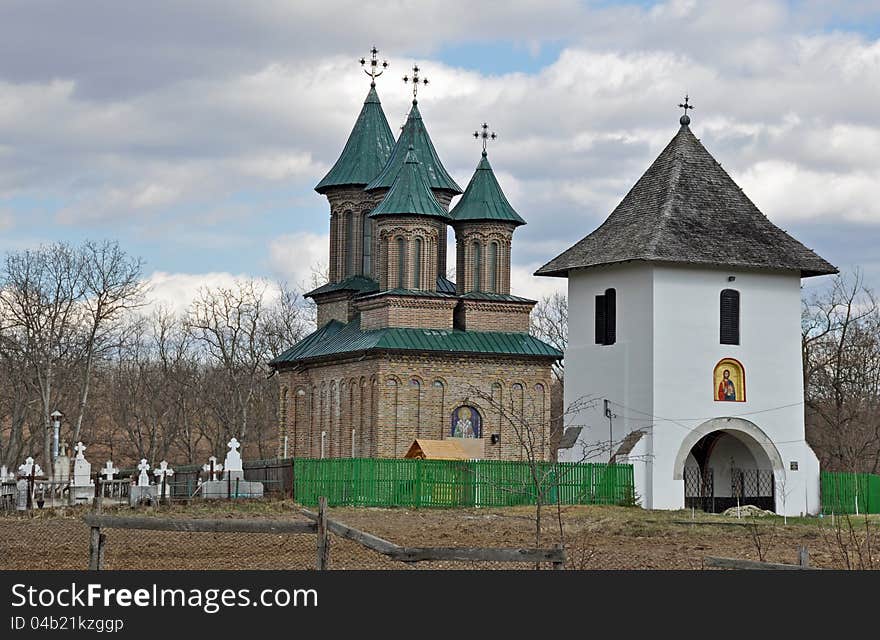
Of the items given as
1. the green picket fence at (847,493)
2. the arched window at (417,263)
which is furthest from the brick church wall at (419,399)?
the green picket fence at (847,493)

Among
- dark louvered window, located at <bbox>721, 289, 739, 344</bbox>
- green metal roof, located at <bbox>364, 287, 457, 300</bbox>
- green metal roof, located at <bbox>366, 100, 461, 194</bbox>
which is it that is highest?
green metal roof, located at <bbox>366, 100, 461, 194</bbox>

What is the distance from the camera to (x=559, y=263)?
44.6m

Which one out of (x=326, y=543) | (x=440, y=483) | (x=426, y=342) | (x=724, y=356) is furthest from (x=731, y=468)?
(x=326, y=543)

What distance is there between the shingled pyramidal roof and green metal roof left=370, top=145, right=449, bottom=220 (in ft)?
34.8

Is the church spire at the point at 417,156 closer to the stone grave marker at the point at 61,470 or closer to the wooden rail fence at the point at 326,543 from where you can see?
the stone grave marker at the point at 61,470

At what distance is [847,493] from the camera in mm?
43594

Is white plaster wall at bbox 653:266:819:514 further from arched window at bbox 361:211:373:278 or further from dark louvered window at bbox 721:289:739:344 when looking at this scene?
arched window at bbox 361:211:373:278

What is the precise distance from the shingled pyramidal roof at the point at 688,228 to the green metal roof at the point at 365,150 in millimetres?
18615

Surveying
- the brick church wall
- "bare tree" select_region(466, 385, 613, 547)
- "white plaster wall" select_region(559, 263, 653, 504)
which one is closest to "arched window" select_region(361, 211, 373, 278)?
the brick church wall

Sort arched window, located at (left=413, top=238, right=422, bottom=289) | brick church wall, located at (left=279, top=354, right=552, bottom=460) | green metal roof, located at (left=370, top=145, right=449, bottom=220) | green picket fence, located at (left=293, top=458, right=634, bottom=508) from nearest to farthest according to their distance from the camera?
green picket fence, located at (left=293, top=458, right=634, bottom=508) < brick church wall, located at (left=279, top=354, right=552, bottom=460) < green metal roof, located at (left=370, top=145, right=449, bottom=220) < arched window, located at (left=413, top=238, right=422, bottom=289)

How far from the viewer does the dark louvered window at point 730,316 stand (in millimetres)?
42438

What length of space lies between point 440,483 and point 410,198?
17.3 metres

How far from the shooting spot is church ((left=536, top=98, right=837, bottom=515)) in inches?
1631
